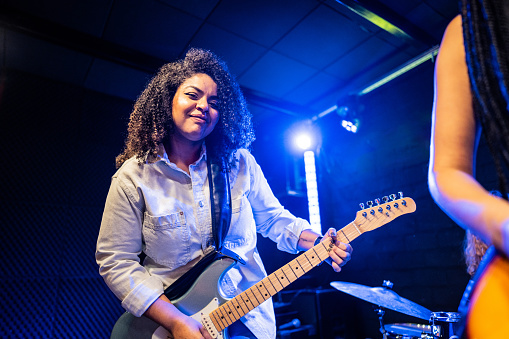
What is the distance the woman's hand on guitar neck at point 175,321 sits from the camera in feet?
4.84

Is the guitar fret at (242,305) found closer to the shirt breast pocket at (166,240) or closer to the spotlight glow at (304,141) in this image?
the shirt breast pocket at (166,240)

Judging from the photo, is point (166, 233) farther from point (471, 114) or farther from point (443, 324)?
point (443, 324)

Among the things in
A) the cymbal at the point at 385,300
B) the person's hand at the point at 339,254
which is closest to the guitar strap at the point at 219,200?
the person's hand at the point at 339,254

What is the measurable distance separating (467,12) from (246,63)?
3.62 meters

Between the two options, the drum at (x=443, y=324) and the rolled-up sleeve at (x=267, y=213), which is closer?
the rolled-up sleeve at (x=267, y=213)

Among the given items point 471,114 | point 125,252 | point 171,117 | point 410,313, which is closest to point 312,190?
point 410,313

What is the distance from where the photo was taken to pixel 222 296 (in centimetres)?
162

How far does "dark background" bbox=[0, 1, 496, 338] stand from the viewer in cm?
348

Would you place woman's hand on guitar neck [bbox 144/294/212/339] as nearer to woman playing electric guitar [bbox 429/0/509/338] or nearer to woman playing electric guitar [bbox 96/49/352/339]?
woman playing electric guitar [bbox 96/49/352/339]

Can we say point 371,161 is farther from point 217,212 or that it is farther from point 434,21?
point 217,212

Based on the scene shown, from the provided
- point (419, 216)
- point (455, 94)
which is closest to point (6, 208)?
point (455, 94)

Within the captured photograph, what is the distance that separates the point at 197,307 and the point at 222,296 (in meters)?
0.13

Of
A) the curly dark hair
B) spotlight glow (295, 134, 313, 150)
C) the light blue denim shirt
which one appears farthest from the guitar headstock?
spotlight glow (295, 134, 313, 150)

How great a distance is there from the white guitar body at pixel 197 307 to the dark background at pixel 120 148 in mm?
2540
